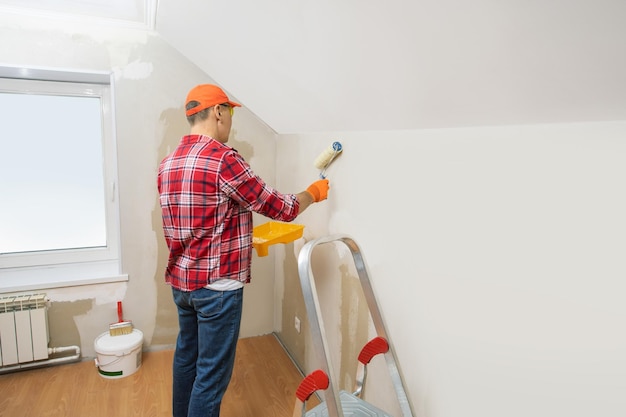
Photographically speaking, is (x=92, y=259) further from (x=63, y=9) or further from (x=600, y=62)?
(x=600, y=62)

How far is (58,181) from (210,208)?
5.56 ft

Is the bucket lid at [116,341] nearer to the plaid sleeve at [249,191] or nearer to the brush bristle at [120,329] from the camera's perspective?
the brush bristle at [120,329]

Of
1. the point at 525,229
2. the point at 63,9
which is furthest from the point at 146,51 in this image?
the point at 525,229

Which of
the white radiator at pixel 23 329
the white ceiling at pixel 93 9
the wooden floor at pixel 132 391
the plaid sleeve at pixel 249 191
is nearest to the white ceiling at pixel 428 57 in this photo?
the white ceiling at pixel 93 9

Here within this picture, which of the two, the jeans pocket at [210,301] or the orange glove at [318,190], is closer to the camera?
the jeans pocket at [210,301]

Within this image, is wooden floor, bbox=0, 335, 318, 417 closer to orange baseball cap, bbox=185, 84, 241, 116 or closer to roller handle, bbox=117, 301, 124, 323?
roller handle, bbox=117, 301, 124, 323

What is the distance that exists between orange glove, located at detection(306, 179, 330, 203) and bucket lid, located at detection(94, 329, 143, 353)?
1.47 meters

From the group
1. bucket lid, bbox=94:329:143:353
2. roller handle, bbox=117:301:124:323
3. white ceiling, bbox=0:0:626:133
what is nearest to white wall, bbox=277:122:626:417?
white ceiling, bbox=0:0:626:133

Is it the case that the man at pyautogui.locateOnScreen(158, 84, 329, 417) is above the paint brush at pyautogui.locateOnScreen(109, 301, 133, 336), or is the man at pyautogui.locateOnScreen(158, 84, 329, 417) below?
above

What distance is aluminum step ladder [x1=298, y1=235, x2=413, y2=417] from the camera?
1.05 metres

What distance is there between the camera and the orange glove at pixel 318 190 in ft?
5.30

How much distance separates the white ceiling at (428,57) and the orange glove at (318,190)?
25 cm

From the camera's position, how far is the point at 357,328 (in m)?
1.63

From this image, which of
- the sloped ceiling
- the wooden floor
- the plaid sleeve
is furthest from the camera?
the wooden floor
